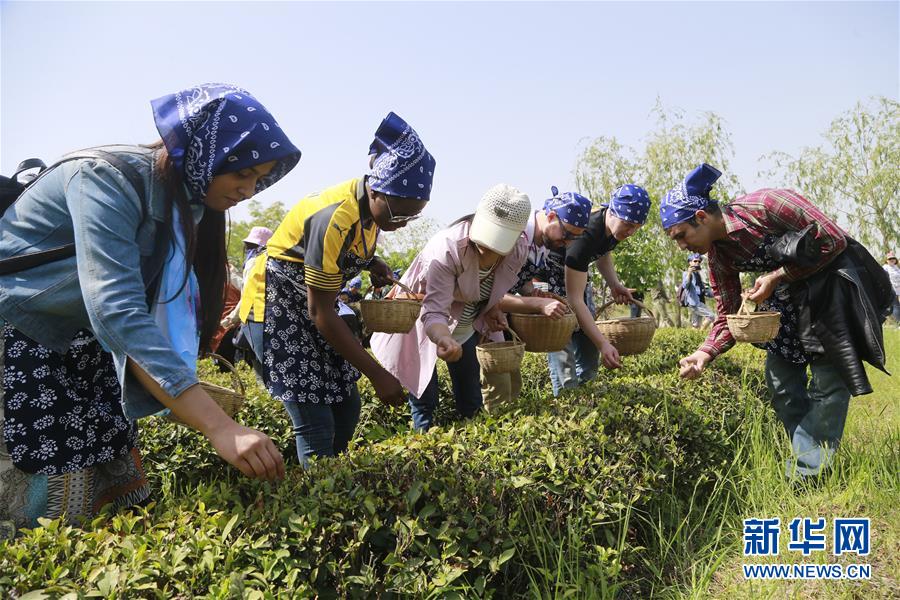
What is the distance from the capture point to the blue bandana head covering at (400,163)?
2742 mm

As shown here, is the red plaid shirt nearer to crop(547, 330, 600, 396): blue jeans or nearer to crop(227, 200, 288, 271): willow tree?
crop(547, 330, 600, 396): blue jeans

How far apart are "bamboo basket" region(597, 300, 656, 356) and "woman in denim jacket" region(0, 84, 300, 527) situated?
2997mm

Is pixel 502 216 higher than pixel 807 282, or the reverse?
pixel 502 216

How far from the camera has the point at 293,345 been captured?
9.89 ft

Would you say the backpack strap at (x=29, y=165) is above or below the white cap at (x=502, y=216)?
above

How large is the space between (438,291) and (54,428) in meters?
1.95

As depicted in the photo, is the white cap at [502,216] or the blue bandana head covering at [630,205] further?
the blue bandana head covering at [630,205]

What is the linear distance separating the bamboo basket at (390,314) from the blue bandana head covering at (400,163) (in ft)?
1.99

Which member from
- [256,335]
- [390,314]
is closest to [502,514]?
[390,314]

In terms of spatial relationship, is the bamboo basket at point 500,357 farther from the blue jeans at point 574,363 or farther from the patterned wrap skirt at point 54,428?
the patterned wrap skirt at point 54,428

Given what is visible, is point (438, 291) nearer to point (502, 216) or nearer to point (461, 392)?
point (502, 216)

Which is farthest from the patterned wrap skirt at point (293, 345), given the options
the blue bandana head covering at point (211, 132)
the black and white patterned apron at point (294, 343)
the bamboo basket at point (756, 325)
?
the bamboo basket at point (756, 325)

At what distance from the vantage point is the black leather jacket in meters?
3.30

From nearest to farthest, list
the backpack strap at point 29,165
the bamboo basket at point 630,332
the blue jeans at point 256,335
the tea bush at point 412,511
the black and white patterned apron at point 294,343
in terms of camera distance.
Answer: the tea bush at point 412,511
the backpack strap at point 29,165
the black and white patterned apron at point 294,343
the blue jeans at point 256,335
the bamboo basket at point 630,332
